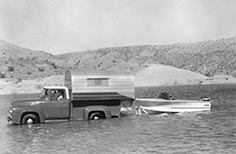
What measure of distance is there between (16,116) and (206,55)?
5781 inches

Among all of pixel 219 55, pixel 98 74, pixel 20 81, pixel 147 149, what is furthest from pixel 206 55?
pixel 147 149

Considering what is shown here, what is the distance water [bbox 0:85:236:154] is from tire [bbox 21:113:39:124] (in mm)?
488

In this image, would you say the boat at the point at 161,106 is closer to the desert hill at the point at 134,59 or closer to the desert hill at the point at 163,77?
the desert hill at the point at 134,59

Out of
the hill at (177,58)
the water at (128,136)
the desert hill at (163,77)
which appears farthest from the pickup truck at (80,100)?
the hill at (177,58)

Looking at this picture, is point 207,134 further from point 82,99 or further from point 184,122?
point 82,99

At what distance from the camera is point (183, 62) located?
16488 centimetres

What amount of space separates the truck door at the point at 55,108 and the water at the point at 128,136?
1.70 ft

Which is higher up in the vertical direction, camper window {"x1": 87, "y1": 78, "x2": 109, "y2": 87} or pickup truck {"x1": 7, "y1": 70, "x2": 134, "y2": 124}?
camper window {"x1": 87, "y1": 78, "x2": 109, "y2": 87}

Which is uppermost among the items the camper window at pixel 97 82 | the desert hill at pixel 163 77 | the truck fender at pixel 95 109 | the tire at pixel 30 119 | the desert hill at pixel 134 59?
the desert hill at pixel 134 59

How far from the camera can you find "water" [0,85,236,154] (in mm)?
16031

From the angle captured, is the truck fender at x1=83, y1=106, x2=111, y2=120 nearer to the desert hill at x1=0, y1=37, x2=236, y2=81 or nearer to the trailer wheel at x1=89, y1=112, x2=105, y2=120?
the trailer wheel at x1=89, y1=112, x2=105, y2=120

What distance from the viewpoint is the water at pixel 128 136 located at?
631 inches

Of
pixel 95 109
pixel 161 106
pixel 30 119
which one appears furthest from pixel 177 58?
pixel 30 119

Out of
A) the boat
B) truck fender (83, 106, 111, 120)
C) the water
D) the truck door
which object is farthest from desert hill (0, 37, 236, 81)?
the water
